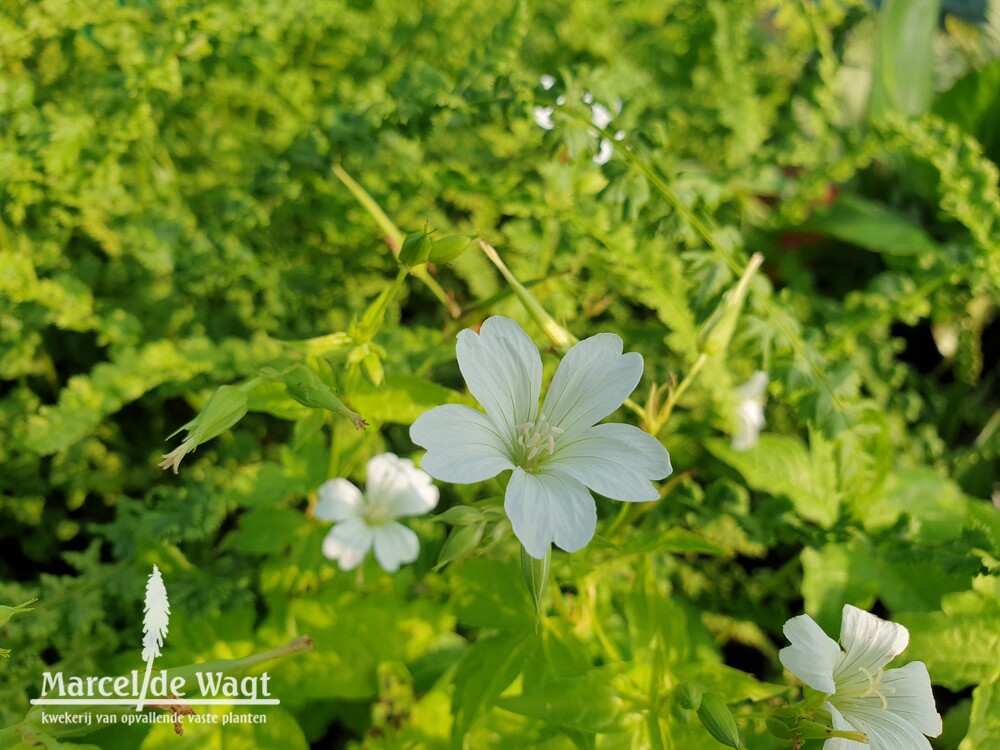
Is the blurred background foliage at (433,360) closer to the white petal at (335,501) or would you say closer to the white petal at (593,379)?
the white petal at (335,501)

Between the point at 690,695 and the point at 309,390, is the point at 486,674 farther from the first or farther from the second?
the point at 309,390

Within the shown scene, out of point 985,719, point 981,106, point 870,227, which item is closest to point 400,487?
point 985,719

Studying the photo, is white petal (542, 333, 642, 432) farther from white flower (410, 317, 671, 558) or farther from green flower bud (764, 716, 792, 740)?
green flower bud (764, 716, 792, 740)

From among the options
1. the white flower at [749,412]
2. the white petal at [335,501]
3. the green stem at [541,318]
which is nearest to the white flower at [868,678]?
the green stem at [541,318]

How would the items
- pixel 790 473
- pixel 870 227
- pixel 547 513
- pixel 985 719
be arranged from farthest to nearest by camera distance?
pixel 870 227 → pixel 790 473 → pixel 985 719 → pixel 547 513

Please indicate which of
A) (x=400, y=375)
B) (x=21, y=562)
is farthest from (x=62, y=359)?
(x=400, y=375)

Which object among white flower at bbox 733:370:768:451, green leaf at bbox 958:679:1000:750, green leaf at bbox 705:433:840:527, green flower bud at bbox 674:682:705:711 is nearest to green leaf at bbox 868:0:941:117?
white flower at bbox 733:370:768:451

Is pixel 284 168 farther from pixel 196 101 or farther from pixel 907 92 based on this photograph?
pixel 907 92
